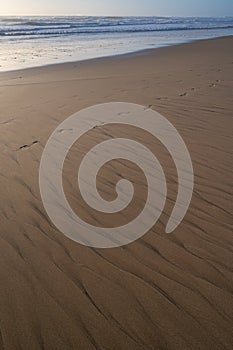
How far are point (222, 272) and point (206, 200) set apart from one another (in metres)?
1.04

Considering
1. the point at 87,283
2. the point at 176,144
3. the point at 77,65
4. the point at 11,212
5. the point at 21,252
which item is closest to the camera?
the point at 87,283

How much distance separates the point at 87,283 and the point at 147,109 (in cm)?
459

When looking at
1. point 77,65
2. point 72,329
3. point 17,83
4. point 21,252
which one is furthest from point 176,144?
point 77,65

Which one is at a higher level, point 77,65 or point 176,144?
point 77,65

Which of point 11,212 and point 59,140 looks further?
point 59,140

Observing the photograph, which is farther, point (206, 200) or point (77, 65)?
point (77, 65)

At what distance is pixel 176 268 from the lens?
100 inches

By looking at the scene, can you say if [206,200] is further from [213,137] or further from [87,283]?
[213,137]

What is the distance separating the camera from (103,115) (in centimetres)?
617

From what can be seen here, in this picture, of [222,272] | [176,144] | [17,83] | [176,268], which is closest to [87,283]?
[176,268]

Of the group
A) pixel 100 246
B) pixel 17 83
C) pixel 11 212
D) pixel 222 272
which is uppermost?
pixel 17 83

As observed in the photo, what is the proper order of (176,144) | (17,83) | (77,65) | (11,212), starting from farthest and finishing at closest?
(77,65)
(17,83)
(176,144)
(11,212)

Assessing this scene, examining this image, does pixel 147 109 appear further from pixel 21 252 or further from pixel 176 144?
pixel 21 252

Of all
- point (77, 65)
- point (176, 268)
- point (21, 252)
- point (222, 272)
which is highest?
point (77, 65)
